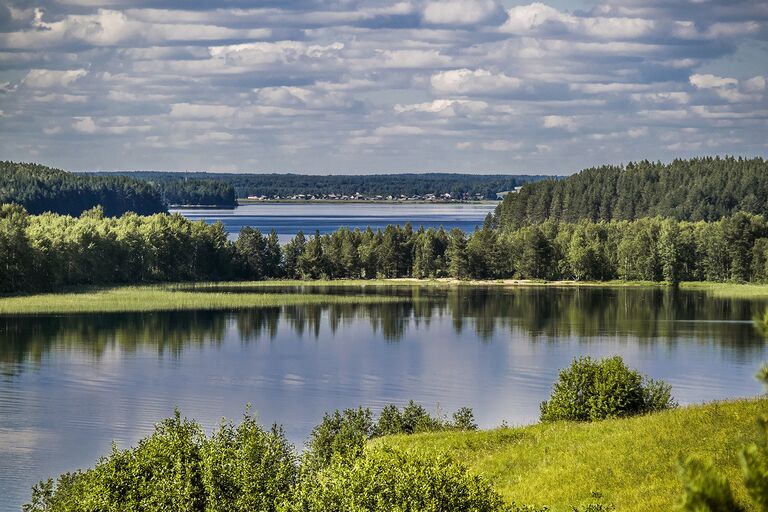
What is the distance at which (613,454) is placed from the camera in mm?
23828

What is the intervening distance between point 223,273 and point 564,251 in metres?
45.1

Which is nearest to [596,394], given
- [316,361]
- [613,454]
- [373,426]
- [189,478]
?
[613,454]

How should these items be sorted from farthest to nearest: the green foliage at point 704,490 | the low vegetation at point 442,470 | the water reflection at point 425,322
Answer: the water reflection at point 425,322 → the low vegetation at point 442,470 → the green foliage at point 704,490

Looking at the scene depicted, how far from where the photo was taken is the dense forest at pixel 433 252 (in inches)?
5290

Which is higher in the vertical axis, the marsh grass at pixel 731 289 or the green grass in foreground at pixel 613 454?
the green grass in foreground at pixel 613 454

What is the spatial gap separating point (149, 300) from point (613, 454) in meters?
90.3

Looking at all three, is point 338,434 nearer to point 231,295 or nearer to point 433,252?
point 231,295

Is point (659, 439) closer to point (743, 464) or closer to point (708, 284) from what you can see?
point (743, 464)

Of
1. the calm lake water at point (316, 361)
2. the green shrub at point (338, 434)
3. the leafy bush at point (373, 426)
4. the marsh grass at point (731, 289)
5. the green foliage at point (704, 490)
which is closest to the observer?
the green foliage at point (704, 490)

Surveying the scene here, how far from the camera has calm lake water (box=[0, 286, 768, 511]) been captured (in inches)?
2030

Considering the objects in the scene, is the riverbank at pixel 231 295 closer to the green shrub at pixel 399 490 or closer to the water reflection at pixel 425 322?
the water reflection at pixel 425 322

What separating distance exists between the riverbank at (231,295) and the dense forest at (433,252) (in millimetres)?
2483

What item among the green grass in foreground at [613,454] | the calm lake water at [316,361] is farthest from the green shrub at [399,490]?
the calm lake water at [316,361]

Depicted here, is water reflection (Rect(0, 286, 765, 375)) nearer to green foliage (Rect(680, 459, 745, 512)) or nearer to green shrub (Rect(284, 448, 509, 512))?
green shrub (Rect(284, 448, 509, 512))
